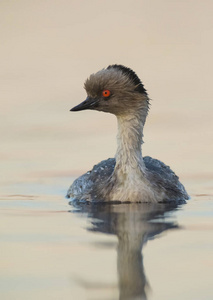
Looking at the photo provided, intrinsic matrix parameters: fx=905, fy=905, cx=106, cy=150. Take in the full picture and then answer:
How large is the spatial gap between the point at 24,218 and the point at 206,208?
262cm

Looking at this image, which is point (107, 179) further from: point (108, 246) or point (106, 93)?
point (108, 246)

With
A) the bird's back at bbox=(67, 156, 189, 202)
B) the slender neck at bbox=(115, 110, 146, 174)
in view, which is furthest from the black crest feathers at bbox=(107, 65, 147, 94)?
the bird's back at bbox=(67, 156, 189, 202)

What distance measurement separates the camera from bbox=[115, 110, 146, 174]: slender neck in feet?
43.8

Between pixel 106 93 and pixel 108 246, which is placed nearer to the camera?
pixel 108 246

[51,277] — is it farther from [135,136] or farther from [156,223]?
[135,136]

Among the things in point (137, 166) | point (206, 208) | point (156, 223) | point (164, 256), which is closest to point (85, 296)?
point (164, 256)

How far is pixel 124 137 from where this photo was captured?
1349cm

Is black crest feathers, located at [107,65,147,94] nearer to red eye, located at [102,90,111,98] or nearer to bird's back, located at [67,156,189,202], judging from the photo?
red eye, located at [102,90,111,98]

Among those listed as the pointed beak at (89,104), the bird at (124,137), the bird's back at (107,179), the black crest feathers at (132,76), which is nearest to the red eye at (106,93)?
the bird at (124,137)

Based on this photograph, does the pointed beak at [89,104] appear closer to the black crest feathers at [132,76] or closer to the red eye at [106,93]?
the red eye at [106,93]

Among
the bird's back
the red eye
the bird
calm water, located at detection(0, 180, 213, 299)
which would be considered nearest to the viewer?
calm water, located at detection(0, 180, 213, 299)

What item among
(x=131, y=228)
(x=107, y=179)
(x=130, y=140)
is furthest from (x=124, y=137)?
(x=131, y=228)

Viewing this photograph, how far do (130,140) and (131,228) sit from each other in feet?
10.9

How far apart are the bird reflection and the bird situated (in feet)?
1.33
